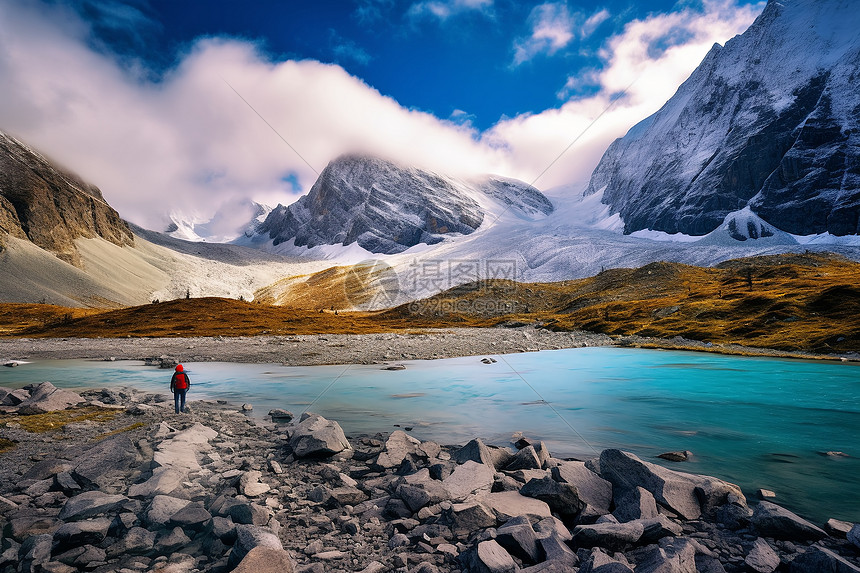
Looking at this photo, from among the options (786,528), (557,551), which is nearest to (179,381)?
(557,551)

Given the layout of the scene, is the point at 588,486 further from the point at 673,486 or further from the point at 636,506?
the point at 673,486

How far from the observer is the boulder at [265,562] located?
20.2ft

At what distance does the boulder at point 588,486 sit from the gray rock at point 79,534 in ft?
29.1

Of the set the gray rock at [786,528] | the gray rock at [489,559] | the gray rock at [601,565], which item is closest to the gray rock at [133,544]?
the gray rock at [489,559]

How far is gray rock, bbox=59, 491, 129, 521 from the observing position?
793cm

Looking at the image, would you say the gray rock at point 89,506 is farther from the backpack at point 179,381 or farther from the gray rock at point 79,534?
the backpack at point 179,381

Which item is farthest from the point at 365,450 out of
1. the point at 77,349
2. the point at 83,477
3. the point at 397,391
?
the point at 77,349

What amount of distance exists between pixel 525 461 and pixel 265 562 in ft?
23.3

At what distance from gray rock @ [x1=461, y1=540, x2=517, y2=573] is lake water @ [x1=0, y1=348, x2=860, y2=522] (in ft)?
25.3

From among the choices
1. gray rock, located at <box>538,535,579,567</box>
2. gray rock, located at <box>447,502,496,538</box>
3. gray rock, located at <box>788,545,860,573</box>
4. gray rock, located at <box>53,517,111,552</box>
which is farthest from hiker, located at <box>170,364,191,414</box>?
gray rock, located at <box>788,545,860,573</box>

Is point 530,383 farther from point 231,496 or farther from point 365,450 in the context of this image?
point 231,496

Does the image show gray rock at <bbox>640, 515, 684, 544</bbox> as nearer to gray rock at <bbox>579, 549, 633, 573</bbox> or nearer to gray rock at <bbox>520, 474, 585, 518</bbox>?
gray rock at <bbox>520, 474, 585, 518</bbox>

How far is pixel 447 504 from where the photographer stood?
340 inches

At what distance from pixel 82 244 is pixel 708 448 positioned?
9139 inches
